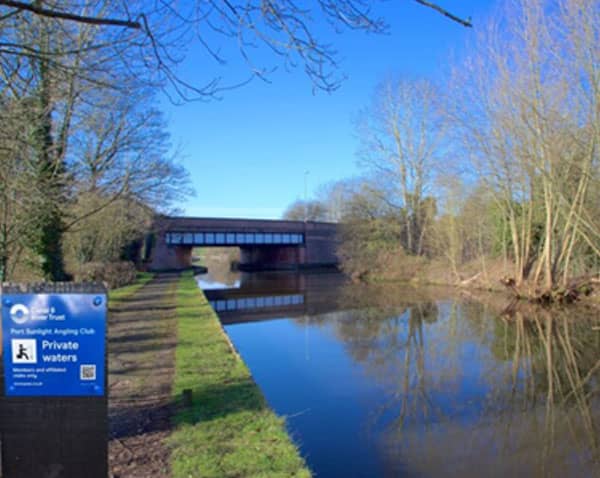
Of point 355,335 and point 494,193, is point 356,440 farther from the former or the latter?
point 494,193

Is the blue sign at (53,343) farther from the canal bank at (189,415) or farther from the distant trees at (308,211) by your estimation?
the distant trees at (308,211)

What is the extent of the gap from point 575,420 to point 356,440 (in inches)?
123

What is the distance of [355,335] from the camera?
13.7m

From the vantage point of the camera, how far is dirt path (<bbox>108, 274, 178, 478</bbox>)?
441 centimetres

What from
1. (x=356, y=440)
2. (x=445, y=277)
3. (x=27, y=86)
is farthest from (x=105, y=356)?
(x=445, y=277)

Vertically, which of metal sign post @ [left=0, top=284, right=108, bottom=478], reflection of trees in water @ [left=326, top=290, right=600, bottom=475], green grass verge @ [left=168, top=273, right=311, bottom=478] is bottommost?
reflection of trees in water @ [left=326, top=290, right=600, bottom=475]

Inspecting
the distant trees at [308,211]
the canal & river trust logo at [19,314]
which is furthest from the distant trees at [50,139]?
the distant trees at [308,211]

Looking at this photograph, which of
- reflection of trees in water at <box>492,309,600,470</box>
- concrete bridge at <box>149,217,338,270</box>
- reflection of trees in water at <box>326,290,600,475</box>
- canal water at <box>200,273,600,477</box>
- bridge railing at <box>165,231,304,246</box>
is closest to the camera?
canal water at <box>200,273,600,477</box>

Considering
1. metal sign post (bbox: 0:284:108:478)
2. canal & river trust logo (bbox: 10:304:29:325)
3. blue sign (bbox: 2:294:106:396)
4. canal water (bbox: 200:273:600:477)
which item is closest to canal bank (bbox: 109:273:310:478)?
canal water (bbox: 200:273:600:477)

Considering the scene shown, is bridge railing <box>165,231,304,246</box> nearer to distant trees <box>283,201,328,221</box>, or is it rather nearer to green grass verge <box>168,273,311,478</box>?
distant trees <box>283,201,328,221</box>

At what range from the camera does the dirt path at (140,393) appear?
4.41m

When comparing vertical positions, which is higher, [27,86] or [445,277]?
[27,86]

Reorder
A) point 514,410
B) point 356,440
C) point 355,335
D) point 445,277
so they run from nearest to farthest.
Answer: point 356,440 < point 514,410 < point 355,335 < point 445,277

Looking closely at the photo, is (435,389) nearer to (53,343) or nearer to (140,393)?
(140,393)
